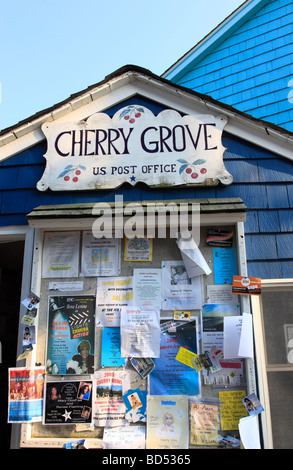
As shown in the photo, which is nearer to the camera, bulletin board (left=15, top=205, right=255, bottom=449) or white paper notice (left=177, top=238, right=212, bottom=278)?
bulletin board (left=15, top=205, right=255, bottom=449)

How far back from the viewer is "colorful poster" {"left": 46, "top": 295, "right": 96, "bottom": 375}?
9.86 ft

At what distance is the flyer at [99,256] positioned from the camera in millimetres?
3172

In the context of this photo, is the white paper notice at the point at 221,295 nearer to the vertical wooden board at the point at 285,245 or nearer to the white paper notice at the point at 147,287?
the white paper notice at the point at 147,287

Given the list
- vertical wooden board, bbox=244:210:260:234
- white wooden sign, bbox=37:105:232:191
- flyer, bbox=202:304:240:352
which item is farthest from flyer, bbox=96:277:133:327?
vertical wooden board, bbox=244:210:260:234

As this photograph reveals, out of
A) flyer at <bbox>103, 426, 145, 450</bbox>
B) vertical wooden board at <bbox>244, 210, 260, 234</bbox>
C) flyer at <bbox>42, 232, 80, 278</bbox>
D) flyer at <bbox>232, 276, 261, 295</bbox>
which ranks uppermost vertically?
vertical wooden board at <bbox>244, 210, 260, 234</bbox>

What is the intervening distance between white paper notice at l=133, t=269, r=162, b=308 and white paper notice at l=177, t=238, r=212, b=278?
0.26m

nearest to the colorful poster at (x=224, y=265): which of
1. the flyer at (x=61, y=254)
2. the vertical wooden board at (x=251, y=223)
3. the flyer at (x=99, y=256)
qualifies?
the vertical wooden board at (x=251, y=223)

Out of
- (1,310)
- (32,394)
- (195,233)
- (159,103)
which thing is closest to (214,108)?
(159,103)

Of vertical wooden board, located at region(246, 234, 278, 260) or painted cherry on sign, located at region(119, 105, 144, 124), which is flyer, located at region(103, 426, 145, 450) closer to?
vertical wooden board, located at region(246, 234, 278, 260)

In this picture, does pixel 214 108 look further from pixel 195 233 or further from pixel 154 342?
pixel 154 342

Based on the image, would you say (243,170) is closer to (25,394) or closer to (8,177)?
(8,177)

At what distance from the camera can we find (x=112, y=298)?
10.2ft

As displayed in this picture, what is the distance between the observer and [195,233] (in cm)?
314

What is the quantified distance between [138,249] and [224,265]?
75 centimetres
